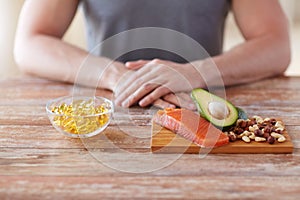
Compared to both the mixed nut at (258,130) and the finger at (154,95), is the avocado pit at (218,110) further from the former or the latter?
the finger at (154,95)

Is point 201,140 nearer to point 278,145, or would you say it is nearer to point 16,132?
point 278,145

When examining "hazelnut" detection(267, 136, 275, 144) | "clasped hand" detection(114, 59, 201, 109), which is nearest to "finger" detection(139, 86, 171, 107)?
"clasped hand" detection(114, 59, 201, 109)

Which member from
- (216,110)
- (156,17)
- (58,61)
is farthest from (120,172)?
(156,17)

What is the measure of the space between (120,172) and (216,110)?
34 centimetres

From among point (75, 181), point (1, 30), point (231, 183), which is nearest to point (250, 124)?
point (231, 183)

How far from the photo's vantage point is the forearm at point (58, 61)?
1711 millimetres

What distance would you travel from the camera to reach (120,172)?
110 centimetres

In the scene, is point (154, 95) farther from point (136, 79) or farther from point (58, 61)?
point (58, 61)

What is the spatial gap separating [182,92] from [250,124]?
309 mm

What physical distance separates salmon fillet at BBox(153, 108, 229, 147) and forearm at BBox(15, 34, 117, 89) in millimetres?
374

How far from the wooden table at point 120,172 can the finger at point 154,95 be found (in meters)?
0.05

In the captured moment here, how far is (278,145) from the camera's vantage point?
120cm

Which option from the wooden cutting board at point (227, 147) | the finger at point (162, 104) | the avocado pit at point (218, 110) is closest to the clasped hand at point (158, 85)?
the finger at point (162, 104)

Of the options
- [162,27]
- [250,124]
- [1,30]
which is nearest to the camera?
[250,124]
